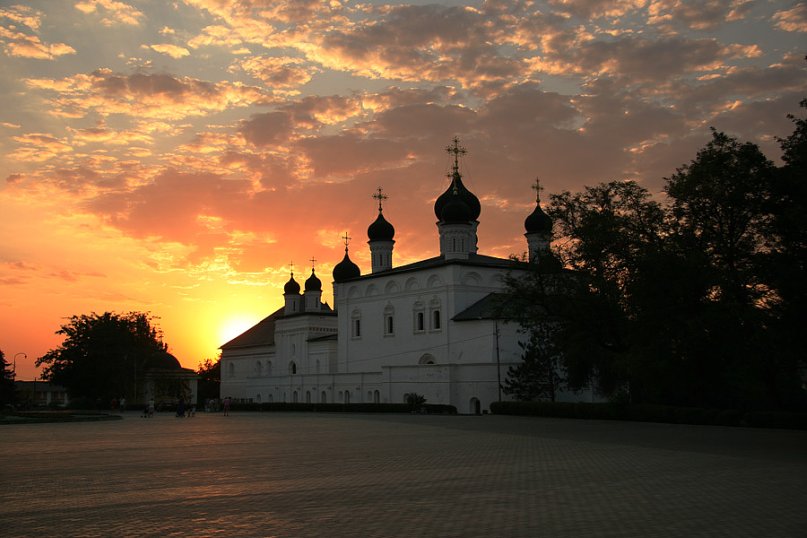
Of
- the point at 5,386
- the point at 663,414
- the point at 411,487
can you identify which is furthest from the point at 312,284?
the point at 411,487

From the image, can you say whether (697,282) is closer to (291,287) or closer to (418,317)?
(418,317)

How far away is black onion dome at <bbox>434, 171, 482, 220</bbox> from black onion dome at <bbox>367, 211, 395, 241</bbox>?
6.07 meters

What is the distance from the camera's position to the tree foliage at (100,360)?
217ft

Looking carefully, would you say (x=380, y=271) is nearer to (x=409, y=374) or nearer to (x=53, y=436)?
(x=409, y=374)

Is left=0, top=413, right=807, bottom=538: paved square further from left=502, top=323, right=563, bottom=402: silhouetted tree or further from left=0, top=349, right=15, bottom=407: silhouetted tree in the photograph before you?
left=0, top=349, right=15, bottom=407: silhouetted tree

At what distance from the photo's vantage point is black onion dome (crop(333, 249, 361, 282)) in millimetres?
70812

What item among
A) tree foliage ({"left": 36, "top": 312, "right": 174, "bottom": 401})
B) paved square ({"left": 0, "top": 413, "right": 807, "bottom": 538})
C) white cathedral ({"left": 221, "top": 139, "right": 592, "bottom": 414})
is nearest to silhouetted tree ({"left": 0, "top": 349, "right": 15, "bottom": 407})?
tree foliage ({"left": 36, "top": 312, "right": 174, "bottom": 401})

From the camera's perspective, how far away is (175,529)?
9.28 metres

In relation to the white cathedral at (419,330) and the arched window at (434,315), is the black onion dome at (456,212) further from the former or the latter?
the arched window at (434,315)

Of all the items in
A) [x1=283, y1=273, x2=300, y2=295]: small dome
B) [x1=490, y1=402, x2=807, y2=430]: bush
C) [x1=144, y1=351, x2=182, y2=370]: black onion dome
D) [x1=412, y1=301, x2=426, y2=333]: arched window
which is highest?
[x1=283, y1=273, x2=300, y2=295]: small dome

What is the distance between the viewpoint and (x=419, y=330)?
5781 cm

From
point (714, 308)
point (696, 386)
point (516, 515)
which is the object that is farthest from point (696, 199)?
point (516, 515)

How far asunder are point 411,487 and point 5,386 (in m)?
50.8

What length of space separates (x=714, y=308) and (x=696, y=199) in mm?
4811
